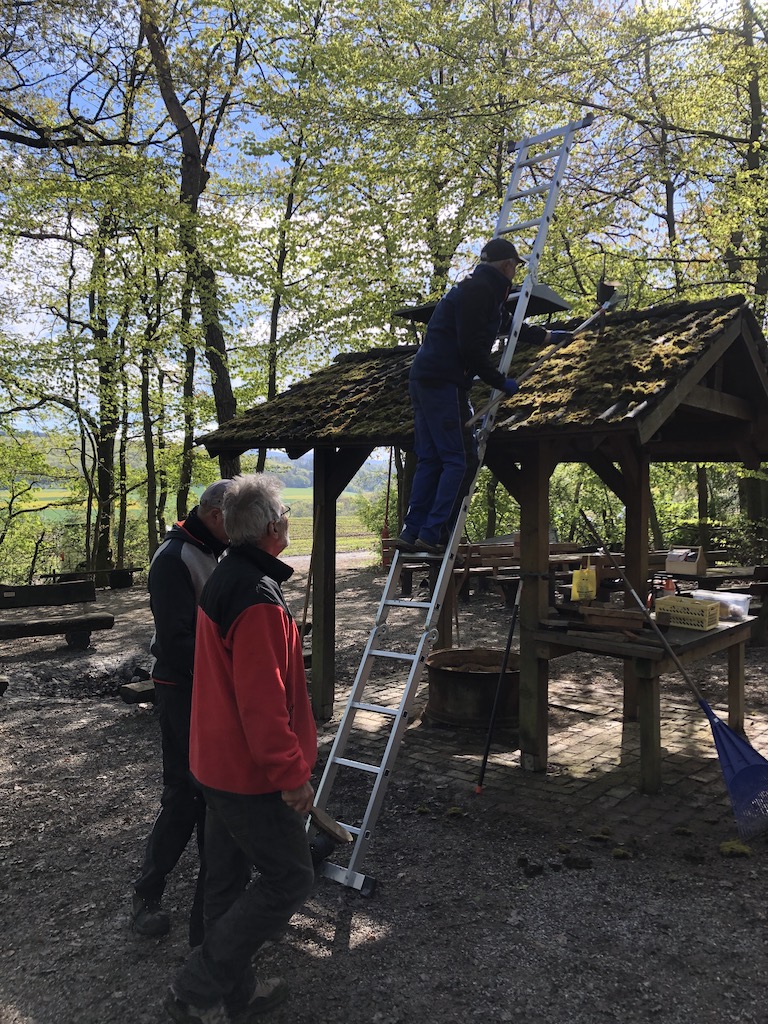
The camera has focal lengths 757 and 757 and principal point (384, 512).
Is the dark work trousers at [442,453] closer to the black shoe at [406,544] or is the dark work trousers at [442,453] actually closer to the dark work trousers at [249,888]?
the black shoe at [406,544]

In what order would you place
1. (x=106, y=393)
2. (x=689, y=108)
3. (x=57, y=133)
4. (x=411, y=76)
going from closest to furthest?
(x=57, y=133), (x=689, y=108), (x=411, y=76), (x=106, y=393)

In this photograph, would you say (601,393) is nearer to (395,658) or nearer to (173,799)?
(395,658)

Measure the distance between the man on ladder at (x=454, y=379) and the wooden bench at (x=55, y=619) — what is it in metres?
6.97

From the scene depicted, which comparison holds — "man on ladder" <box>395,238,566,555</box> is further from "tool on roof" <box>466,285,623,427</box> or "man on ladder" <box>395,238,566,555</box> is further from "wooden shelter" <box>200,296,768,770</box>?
"wooden shelter" <box>200,296,768,770</box>

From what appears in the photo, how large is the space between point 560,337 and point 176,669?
13.0ft

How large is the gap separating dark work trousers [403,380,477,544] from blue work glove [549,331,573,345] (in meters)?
1.14

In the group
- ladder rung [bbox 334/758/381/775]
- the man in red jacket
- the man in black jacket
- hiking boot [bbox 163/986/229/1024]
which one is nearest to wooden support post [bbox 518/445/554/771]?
ladder rung [bbox 334/758/381/775]

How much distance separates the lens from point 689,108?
15383 mm

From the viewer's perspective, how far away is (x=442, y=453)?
5.24 m

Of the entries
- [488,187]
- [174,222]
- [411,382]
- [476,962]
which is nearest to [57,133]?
[174,222]

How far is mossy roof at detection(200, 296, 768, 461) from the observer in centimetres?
544

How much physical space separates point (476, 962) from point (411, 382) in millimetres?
3587

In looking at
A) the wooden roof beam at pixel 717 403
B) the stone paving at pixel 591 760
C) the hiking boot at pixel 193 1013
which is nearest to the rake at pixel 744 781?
the stone paving at pixel 591 760

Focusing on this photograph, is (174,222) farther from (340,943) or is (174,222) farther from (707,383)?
(340,943)
